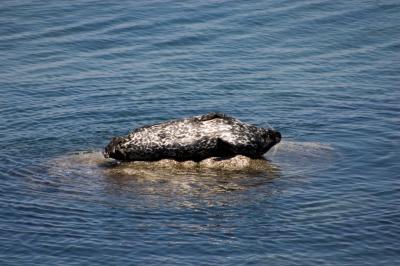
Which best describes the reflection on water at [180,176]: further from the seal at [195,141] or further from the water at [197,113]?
the seal at [195,141]

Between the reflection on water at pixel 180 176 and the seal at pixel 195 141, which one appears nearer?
the reflection on water at pixel 180 176

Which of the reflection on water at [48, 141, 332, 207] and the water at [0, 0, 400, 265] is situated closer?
the water at [0, 0, 400, 265]

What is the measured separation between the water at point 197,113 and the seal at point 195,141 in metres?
0.48

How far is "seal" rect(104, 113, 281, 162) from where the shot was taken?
16.0 meters

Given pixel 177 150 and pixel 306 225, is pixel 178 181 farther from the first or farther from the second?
pixel 306 225

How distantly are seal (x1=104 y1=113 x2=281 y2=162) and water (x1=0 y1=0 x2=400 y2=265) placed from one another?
484 mm

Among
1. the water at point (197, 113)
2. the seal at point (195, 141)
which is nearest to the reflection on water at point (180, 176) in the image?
the water at point (197, 113)

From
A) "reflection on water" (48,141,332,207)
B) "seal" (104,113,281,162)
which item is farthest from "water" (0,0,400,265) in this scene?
"seal" (104,113,281,162)

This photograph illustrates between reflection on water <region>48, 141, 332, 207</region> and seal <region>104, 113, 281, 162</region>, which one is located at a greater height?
seal <region>104, 113, 281, 162</region>

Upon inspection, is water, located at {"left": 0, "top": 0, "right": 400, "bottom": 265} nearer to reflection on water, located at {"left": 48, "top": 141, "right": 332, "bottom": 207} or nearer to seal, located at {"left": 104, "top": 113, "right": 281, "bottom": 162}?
reflection on water, located at {"left": 48, "top": 141, "right": 332, "bottom": 207}

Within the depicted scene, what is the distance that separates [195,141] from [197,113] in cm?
361

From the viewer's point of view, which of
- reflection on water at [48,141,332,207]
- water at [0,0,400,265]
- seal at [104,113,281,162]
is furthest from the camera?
seal at [104,113,281,162]

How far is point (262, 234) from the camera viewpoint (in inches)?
504

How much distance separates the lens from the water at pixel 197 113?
12.7 meters
